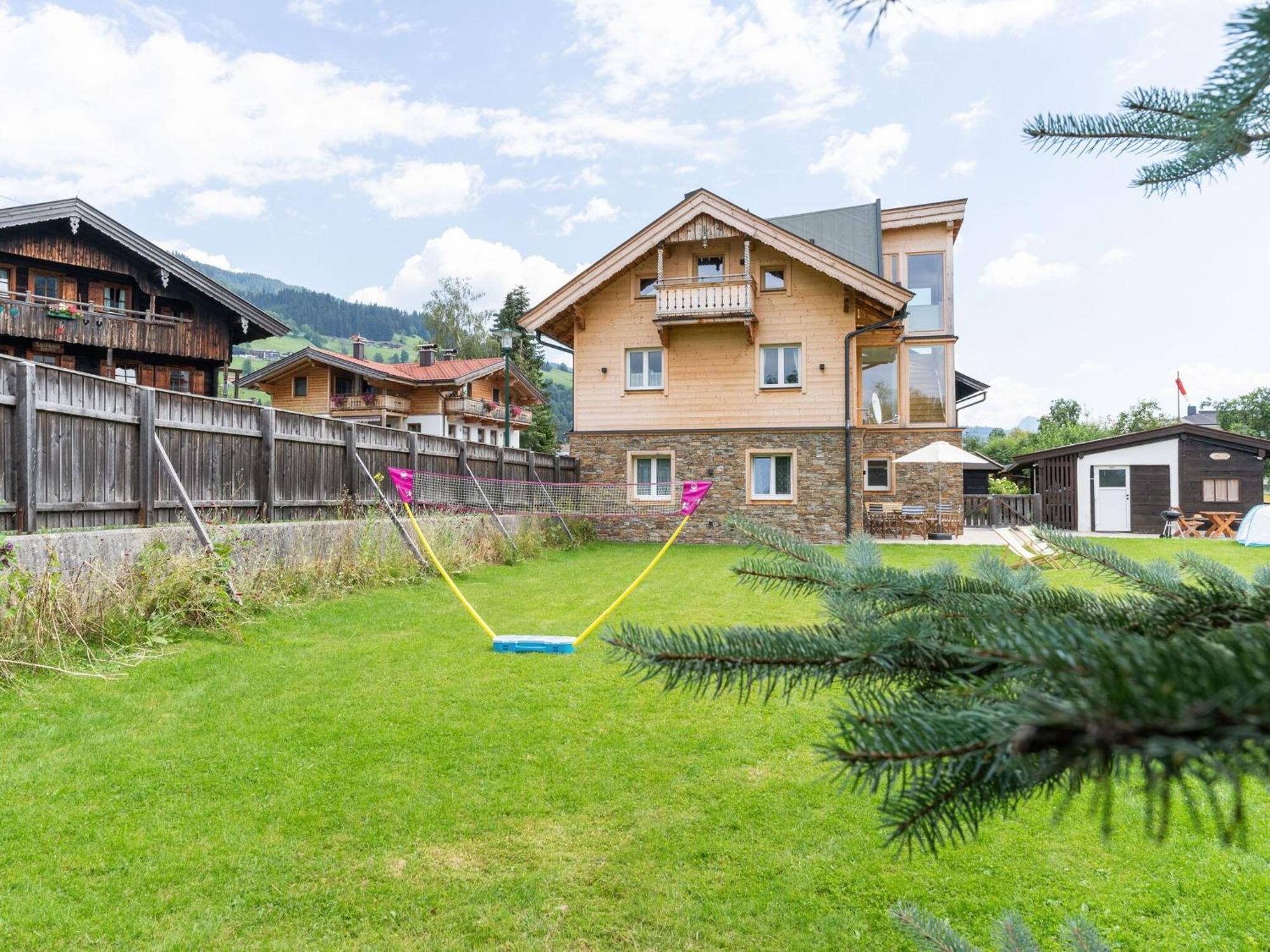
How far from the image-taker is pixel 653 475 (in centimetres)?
1686

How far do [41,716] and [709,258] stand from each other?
613 inches

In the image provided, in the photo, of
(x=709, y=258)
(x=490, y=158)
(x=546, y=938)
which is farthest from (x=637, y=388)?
(x=546, y=938)

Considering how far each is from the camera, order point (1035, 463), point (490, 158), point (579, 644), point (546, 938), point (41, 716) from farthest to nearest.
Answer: point (1035, 463)
point (490, 158)
point (579, 644)
point (41, 716)
point (546, 938)

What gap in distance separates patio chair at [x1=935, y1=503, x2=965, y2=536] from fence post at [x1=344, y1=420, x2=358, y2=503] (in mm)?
13880

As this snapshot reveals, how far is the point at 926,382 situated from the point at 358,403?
79.1 ft

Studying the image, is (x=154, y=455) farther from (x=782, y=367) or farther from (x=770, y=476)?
(x=782, y=367)

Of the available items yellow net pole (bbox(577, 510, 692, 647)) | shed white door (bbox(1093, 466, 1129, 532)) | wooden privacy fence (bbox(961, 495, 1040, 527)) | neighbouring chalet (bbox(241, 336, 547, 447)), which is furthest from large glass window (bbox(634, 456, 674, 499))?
neighbouring chalet (bbox(241, 336, 547, 447))

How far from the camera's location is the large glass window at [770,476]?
53.2ft

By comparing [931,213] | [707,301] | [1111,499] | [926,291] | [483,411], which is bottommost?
[1111,499]

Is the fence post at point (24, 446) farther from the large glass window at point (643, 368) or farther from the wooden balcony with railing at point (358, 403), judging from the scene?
the wooden balcony with railing at point (358, 403)

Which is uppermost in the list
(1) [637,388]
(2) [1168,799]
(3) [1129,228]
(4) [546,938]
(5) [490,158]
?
(5) [490,158]

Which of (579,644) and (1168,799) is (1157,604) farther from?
(579,644)

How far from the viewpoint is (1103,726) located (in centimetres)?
32

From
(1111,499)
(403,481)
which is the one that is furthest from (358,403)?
(1111,499)
